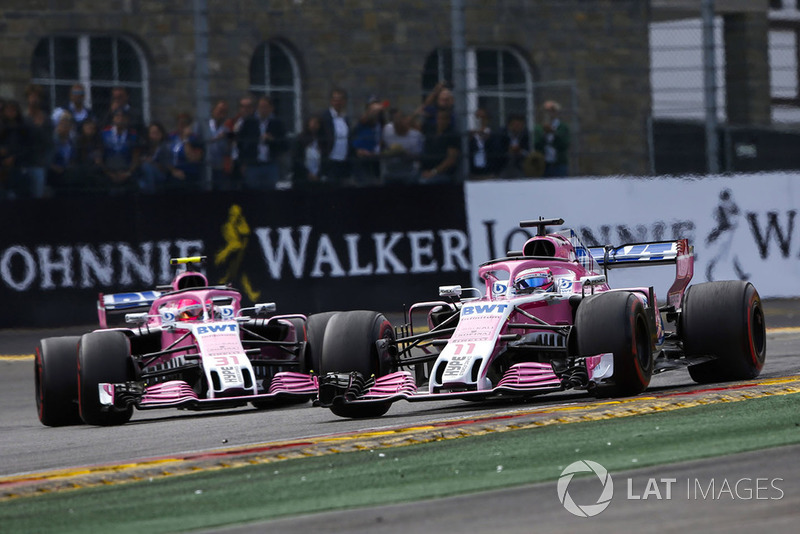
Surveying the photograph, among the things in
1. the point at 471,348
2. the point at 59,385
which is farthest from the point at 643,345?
the point at 59,385

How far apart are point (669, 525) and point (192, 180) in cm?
1339

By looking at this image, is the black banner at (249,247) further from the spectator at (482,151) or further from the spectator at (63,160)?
the spectator at (482,151)

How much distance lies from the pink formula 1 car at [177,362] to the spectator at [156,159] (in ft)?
16.4

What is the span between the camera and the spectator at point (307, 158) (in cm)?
1859

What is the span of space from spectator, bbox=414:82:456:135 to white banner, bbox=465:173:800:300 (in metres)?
0.96

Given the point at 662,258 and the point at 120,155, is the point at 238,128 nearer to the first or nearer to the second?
Answer: the point at 120,155

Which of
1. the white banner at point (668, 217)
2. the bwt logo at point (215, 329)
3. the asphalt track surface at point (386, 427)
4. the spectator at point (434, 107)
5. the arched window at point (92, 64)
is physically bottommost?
the asphalt track surface at point (386, 427)

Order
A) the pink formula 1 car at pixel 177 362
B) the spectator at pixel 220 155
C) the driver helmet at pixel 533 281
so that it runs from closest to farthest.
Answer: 1. the driver helmet at pixel 533 281
2. the pink formula 1 car at pixel 177 362
3. the spectator at pixel 220 155

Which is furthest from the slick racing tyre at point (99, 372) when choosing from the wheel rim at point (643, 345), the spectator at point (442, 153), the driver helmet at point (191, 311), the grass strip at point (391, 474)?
the spectator at point (442, 153)

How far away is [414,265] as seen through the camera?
18422mm

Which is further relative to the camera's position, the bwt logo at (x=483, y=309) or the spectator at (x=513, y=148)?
the spectator at (x=513, y=148)

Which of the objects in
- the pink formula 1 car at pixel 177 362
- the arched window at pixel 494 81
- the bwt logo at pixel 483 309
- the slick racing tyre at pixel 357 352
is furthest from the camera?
the arched window at pixel 494 81

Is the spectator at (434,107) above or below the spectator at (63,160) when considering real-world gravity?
above

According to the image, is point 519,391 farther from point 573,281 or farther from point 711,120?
point 711,120
